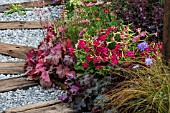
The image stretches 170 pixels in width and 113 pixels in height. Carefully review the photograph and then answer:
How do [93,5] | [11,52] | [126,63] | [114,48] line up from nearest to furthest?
1. [126,63]
2. [114,48]
3. [11,52]
4. [93,5]

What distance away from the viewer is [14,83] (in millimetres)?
4531

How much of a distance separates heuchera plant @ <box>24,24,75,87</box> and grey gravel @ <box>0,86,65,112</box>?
0.39ft

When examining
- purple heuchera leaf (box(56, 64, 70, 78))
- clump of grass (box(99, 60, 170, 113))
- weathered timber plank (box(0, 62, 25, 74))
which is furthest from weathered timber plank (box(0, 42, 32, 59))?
clump of grass (box(99, 60, 170, 113))

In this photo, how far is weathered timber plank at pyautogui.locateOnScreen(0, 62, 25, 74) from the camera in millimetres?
4840


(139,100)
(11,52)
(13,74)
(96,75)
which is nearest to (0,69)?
(13,74)

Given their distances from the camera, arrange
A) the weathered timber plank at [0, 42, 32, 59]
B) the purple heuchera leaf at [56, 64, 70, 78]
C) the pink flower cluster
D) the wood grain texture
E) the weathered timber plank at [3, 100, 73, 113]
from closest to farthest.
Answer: the wood grain texture < the weathered timber plank at [3, 100, 73, 113] < the pink flower cluster < the purple heuchera leaf at [56, 64, 70, 78] < the weathered timber plank at [0, 42, 32, 59]

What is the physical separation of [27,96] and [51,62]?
0.45 metres

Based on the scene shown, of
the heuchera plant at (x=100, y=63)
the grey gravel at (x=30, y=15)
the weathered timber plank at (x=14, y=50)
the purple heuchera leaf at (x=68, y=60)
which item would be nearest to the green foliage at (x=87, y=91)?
the heuchera plant at (x=100, y=63)

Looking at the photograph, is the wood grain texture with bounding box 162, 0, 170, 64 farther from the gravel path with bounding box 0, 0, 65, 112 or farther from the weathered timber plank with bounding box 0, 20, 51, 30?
the weathered timber plank with bounding box 0, 20, 51, 30

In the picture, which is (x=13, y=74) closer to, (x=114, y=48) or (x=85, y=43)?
(x=85, y=43)

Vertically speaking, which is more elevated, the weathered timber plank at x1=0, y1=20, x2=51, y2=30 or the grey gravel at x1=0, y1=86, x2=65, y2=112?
the weathered timber plank at x1=0, y1=20, x2=51, y2=30

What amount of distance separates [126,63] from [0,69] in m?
1.68

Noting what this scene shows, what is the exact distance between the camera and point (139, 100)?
3355mm

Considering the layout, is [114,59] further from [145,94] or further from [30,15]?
[30,15]
